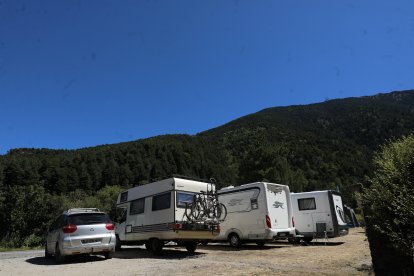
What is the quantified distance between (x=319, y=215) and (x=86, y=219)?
38.7 ft

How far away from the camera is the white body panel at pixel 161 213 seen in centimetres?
1363

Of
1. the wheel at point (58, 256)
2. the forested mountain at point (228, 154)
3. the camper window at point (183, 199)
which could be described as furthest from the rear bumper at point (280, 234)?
the forested mountain at point (228, 154)

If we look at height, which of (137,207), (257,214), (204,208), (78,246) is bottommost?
(78,246)

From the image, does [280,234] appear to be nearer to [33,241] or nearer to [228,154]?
[33,241]

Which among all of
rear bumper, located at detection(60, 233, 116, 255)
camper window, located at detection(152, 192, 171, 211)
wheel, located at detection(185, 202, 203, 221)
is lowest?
rear bumper, located at detection(60, 233, 116, 255)

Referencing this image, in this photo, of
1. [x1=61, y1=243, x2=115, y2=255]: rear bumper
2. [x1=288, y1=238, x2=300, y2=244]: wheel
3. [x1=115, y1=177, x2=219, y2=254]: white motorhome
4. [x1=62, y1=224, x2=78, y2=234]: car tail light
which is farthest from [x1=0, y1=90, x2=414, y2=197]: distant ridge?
[x1=62, y1=224, x2=78, y2=234]: car tail light

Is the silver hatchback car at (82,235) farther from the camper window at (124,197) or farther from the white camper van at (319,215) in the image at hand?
the white camper van at (319,215)

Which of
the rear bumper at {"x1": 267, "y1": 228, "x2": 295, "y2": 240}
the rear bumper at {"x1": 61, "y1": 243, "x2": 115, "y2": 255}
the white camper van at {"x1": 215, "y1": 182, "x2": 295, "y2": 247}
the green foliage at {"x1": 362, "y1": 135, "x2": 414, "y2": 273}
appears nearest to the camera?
the green foliage at {"x1": 362, "y1": 135, "x2": 414, "y2": 273}

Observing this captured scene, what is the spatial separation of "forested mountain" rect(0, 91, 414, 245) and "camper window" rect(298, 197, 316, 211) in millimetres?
37156

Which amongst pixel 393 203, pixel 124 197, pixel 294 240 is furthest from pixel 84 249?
pixel 294 240

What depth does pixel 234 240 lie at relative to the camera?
1728 cm

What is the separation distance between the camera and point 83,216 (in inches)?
488

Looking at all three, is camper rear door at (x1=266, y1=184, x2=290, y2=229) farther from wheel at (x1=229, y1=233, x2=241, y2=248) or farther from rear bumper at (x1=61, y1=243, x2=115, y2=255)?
rear bumper at (x1=61, y1=243, x2=115, y2=255)

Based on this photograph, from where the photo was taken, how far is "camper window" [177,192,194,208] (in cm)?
1378
